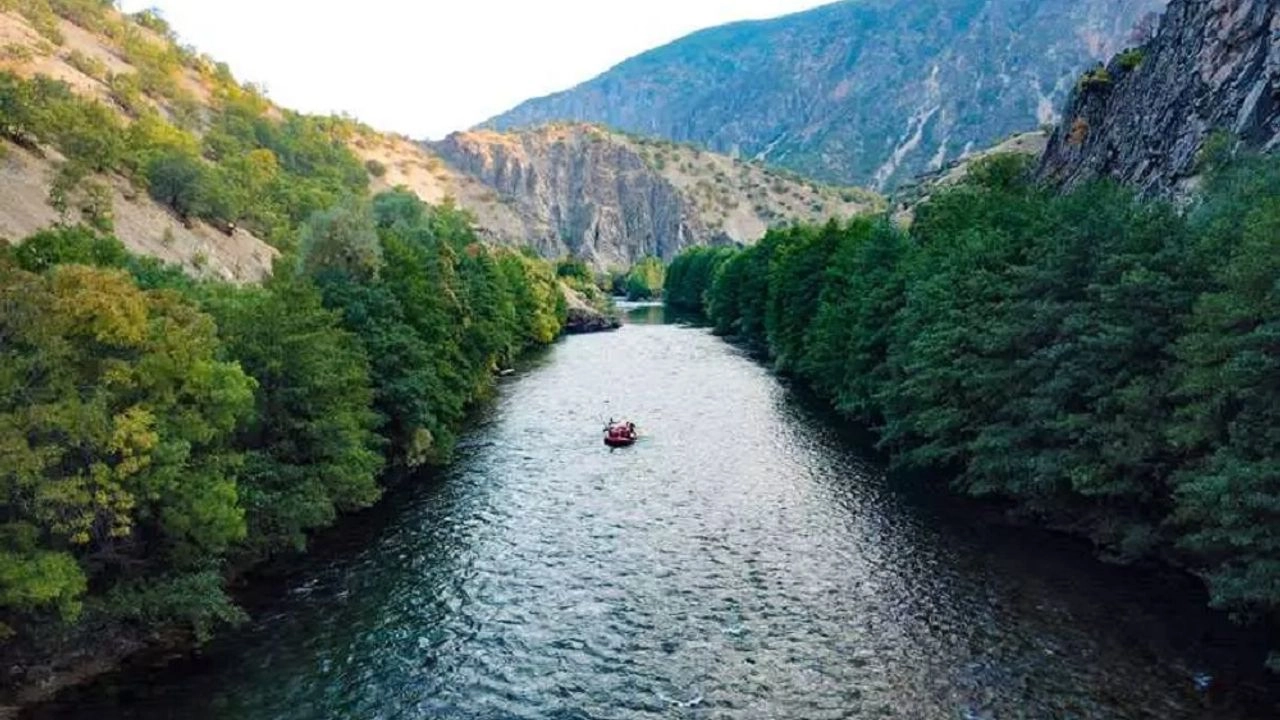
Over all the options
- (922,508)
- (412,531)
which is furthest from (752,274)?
(412,531)

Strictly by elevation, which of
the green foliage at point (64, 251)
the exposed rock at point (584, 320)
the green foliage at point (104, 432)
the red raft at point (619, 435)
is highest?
the green foliage at point (64, 251)

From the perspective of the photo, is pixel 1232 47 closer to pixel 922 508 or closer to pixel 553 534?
pixel 922 508

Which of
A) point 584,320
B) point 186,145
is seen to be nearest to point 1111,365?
point 186,145

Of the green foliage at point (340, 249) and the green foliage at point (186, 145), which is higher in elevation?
the green foliage at point (186, 145)

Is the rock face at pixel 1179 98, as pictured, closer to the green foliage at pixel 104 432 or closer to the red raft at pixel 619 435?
the red raft at pixel 619 435

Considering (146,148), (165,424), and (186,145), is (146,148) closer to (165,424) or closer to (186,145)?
(186,145)

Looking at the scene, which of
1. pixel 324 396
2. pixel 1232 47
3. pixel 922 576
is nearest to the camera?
pixel 922 576

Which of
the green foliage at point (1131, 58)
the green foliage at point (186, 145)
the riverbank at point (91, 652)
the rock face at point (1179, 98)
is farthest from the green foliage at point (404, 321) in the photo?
the green foliage at point (1131, 58)
